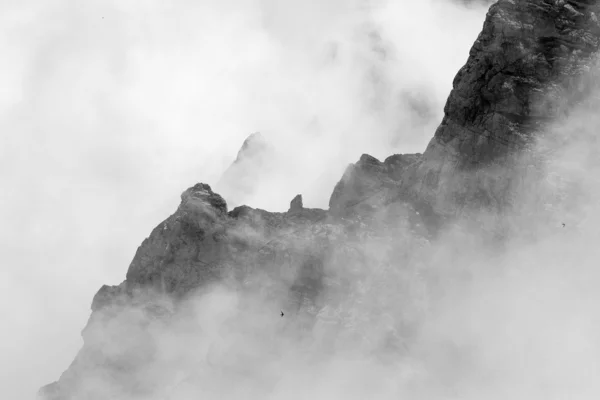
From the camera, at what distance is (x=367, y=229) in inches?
4943

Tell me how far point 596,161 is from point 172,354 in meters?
71.7

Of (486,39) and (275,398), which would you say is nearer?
(486,39)

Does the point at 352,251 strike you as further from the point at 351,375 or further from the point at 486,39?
the point at 486,39

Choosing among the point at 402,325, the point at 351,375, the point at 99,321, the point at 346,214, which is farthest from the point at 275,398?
the point at 99,321

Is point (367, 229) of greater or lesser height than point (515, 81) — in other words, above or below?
below

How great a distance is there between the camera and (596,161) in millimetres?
109062

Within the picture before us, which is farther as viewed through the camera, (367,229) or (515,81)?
(367,229)

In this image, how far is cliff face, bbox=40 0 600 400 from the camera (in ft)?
362

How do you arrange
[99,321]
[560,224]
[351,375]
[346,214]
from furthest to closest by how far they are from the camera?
1. [99,321]
2. [346,214]
3. [351,375]
4. [560,224]

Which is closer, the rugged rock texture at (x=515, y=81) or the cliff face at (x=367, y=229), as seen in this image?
the rugged rock texture at (x=515, y=81)

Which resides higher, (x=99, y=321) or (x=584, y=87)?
(x=584, y=87)

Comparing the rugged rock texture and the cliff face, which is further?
the cliff face

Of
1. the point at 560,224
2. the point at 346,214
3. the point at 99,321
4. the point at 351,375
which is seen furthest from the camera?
the point at 99,321

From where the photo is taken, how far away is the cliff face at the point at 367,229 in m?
110
